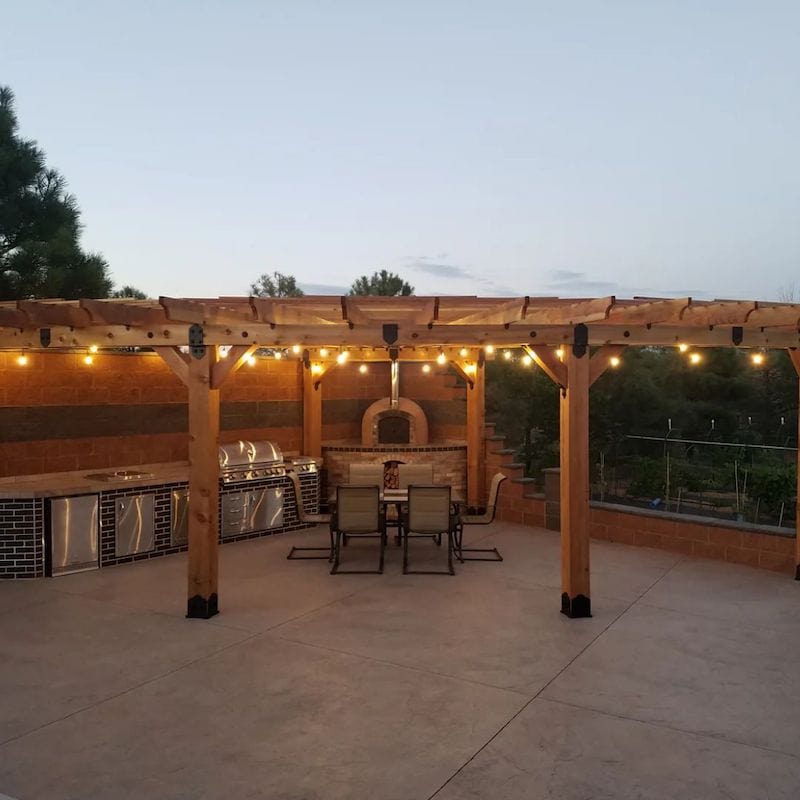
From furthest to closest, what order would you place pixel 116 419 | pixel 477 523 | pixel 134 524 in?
pixel 116 419 < pixel 477 523 < pixel 134 524

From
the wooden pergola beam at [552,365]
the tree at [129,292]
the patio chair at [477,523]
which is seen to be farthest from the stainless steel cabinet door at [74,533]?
the tree at [129,292]

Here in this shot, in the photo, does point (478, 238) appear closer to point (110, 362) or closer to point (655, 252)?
point (655, 252)

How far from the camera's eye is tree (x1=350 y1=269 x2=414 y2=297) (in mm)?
27859

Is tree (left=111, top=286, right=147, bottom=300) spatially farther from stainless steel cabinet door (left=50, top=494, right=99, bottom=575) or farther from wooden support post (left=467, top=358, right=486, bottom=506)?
stainless steel cabinet door (left=50, top=494, right=99, bottom=575)

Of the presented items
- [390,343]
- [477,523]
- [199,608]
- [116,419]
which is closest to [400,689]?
[199,608]

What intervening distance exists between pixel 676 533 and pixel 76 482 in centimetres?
746

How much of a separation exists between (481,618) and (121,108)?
37.1 feet

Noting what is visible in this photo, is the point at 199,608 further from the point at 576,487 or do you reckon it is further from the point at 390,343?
the point at 576,487

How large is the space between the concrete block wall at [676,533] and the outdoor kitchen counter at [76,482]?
515cm

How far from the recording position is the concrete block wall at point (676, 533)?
7.94 metres

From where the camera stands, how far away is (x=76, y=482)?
801 centimetres

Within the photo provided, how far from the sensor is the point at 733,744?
3855 mm

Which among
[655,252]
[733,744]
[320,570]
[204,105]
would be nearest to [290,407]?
[320,570]

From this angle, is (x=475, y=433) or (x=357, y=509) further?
(x=475, y=433)
